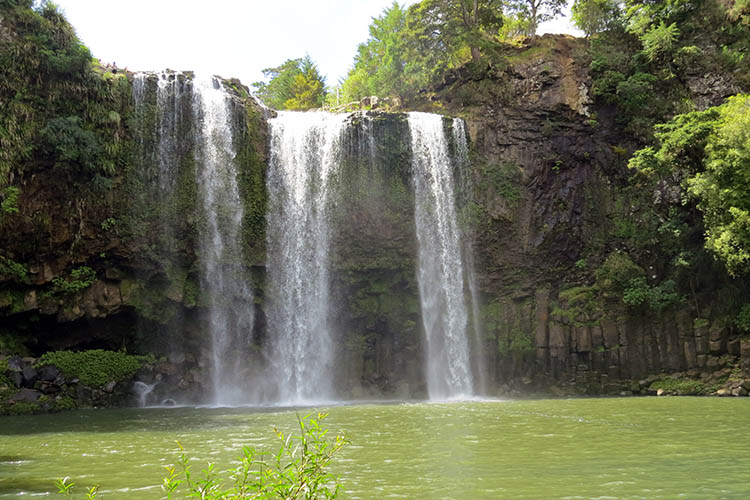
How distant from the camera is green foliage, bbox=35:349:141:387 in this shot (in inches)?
786

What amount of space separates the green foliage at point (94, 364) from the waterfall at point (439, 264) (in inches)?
457

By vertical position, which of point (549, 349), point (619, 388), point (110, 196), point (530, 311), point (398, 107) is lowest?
point (619, 388)

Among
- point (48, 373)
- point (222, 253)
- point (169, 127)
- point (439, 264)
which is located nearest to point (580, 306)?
point (439, 264)

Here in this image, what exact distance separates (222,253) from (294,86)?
101 ft

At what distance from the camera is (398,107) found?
30.1m

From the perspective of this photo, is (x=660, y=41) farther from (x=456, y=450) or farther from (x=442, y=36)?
(x=456, y=450)

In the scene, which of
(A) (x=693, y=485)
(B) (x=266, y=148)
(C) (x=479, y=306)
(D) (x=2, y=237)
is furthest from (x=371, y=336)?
(A) (x=693, y=485)

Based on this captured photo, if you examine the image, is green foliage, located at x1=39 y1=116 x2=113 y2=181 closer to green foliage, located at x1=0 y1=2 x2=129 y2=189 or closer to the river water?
green foliage, located at x1=0 y1=2 x2=129 y2=189

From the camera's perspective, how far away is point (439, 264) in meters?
24.6

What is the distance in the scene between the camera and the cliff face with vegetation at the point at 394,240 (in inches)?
814

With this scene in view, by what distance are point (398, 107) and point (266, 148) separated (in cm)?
858

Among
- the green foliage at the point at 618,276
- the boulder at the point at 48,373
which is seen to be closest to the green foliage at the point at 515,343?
the green foliage at the point at 618,276

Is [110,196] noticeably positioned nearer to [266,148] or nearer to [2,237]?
[2,237]

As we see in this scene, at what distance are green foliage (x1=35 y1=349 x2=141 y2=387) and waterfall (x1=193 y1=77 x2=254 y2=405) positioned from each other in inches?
124
